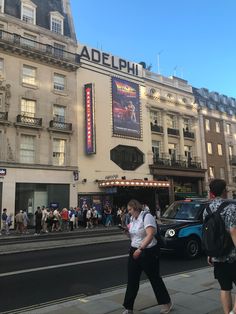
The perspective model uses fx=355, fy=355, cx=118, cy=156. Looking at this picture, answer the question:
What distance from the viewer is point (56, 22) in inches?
1321

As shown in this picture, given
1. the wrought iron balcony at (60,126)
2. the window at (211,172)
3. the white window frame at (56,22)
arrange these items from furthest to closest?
1. the window at (211,172)
2. the white window frame at (56,22)
3. the wrought iron balcony at (60,126)

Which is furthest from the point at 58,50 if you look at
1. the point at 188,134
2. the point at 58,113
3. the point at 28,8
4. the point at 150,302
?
the point at 150,302

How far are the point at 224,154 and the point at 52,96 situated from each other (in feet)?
86.5

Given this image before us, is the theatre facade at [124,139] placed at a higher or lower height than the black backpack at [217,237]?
higher

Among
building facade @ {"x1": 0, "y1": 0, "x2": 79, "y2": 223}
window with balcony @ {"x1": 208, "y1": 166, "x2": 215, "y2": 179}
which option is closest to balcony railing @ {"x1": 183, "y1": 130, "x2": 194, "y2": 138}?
window with balcony @ {"x1": 208, "y1": 166, "x2": 215, "y2": 179}

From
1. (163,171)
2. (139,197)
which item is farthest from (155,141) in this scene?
(139,197)

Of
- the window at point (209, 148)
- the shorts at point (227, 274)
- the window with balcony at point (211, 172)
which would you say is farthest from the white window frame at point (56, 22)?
the shorts at point (227, 274)

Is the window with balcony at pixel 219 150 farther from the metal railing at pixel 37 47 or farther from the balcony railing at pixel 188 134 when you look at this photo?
the metal railing at pixel 37 47

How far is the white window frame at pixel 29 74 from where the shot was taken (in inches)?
1182

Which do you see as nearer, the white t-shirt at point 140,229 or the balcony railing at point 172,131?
the white t-shirt at point 140,229

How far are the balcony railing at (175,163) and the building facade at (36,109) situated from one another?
35.1 ft

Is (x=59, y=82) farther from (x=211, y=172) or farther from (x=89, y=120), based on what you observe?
(x=211, y=172)

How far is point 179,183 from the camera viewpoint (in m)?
40.5

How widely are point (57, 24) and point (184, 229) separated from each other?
28228 mm
